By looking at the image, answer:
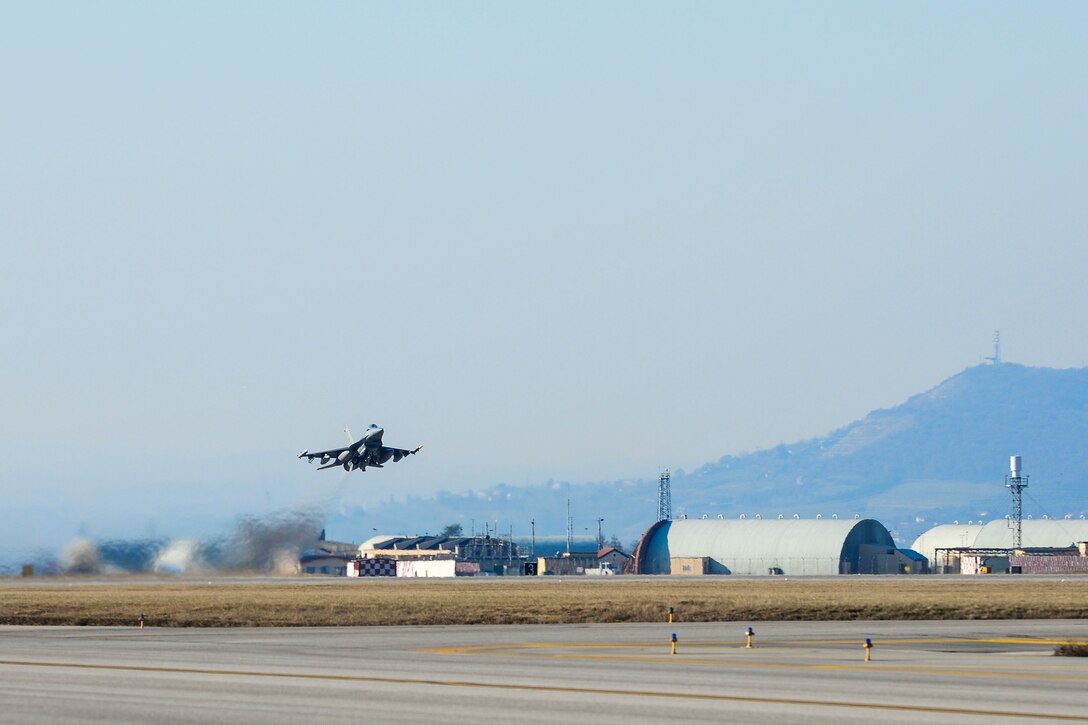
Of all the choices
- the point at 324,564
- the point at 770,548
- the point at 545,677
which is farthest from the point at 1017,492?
the point at 545,677

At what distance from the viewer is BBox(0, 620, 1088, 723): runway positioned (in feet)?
78.3

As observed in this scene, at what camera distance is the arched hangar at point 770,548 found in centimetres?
15800

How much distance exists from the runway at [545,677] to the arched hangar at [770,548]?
115m

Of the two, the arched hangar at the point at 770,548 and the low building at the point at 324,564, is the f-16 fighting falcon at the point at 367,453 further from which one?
the arched hangar at the point at 770,548

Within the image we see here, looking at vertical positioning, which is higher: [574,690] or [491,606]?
[574,690]

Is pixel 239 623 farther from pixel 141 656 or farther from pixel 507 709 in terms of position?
pixel 507 709

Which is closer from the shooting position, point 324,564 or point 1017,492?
point 324,564

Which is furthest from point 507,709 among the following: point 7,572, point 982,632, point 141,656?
point 7,572

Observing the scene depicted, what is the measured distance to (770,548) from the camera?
539 feet

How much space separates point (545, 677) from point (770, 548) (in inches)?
5412

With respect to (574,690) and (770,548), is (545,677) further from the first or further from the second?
(770,548)

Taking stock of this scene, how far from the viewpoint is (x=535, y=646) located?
3919 cm

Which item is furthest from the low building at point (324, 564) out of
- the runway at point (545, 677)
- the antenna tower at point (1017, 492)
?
the runway at point (545, 677)

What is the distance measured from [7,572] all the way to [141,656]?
223 feet
